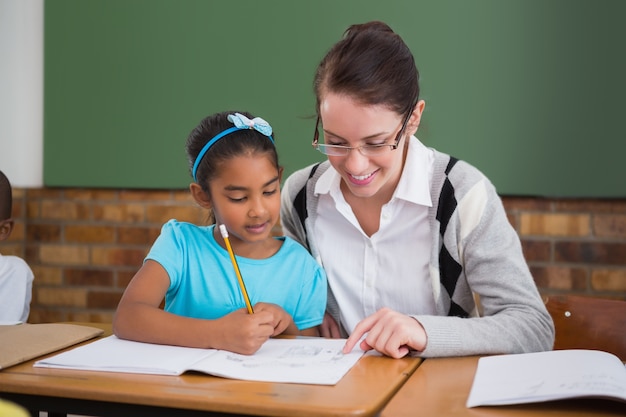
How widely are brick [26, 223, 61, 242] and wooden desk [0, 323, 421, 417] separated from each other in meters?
2.22

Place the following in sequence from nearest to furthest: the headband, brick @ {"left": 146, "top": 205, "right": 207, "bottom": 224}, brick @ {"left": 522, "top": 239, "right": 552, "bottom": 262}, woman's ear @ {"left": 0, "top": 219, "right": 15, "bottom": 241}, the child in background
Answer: the headband → the child in background → woman's ear @ {"left": 0, "top": 219, "right": 15, "bottom": 241} → brick @ {"left": 522, "top": 239, "right": 552, "bottom": 262} → brick @ {"left": 146, "top": 205, "right": 207, "bottom": 224}

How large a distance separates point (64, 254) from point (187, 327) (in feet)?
7.12

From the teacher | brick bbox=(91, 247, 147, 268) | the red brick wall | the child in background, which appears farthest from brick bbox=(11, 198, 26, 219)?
the teacher

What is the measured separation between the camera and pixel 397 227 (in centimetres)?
178

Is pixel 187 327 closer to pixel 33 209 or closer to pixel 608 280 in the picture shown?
pixel 608 280

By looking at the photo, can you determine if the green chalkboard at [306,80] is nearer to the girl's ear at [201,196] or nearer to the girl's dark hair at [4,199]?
the girl's dark hair at [4,199]

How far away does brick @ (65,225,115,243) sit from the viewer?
10.8 ft

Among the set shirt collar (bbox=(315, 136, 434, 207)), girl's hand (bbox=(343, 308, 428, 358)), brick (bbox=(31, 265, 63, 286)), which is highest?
shirt collar (bbox=(315, 136, 434, 207))

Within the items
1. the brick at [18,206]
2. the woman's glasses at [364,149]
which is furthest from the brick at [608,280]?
the brick at [18,206]

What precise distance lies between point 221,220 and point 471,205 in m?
0.52

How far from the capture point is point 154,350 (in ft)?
4.33

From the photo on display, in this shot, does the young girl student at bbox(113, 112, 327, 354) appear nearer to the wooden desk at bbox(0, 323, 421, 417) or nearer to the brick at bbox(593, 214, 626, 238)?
the wooden desk at bbox(0, 323, 421, 417)

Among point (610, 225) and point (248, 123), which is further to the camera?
point (610, 225)

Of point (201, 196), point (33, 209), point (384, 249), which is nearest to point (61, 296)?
point (33, 209)
